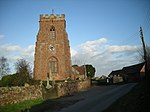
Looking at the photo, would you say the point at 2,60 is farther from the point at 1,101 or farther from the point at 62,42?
the point at 1,101

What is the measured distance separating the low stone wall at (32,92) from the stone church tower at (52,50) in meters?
8.49

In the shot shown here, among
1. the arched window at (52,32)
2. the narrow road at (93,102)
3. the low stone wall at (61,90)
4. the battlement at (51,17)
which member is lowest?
the narrow road at (93,102)

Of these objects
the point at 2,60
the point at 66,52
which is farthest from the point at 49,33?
the point at 2,60

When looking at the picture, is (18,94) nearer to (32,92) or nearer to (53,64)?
(32,92)

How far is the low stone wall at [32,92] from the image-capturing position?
19005 mm

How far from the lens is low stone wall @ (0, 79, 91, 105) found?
1900cm

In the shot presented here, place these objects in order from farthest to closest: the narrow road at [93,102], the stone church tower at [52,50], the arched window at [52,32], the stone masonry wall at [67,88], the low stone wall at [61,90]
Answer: the arched window at [52,32] < the stone church tower at [52,50] < the stone masonry wall at [67,88] < the low stone wall at [61,90] < the narrow road at [93,102]

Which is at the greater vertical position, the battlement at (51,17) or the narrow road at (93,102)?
the battlement at (51,17)

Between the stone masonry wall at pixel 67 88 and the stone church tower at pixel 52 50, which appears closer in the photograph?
the stone masonry wall at pixel 67 88

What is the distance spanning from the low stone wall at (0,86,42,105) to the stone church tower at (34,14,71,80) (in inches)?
702

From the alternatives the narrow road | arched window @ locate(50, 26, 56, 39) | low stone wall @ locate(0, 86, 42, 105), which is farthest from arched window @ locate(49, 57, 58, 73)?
low stone wall @ locate(0, 86, 42, 105)

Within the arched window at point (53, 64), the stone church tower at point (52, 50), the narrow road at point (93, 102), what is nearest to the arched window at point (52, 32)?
the stone church tower at point (52, 50)

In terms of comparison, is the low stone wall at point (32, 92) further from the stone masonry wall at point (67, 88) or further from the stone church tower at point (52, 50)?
the stone church tower at point (52, 50)

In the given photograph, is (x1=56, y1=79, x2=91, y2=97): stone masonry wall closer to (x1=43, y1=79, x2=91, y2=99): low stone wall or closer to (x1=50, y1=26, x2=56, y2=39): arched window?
(x1=43, y1=79, x2=91, y2=99): low stone wall
